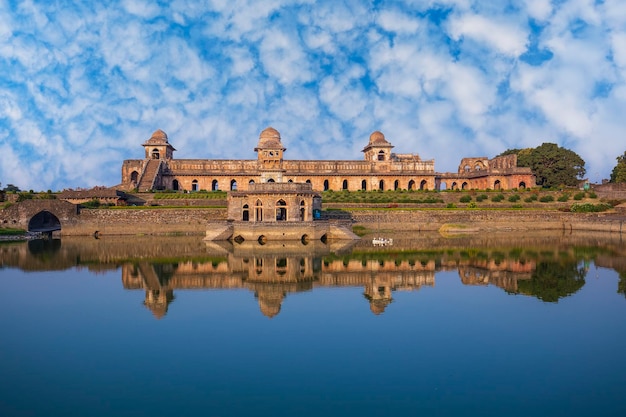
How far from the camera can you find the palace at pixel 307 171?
56.6 metres

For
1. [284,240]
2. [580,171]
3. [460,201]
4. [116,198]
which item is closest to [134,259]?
[284,240]

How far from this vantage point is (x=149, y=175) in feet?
179

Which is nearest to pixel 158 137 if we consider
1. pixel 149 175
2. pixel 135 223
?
pixel 149 175

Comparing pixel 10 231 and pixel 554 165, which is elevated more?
pixel 554 165

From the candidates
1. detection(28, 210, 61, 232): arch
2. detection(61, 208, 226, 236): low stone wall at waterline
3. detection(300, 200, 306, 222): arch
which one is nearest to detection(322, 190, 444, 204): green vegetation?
detection(300, 200, 306, 222): arch

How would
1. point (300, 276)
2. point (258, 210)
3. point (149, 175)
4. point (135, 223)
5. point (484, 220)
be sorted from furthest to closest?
point (149, 175)
point (484, 220)
point (135, 223)
point (258, 210)
point (300, 276)

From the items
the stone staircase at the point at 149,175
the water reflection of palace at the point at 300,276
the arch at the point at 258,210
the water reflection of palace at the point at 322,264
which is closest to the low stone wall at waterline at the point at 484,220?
the water reflection of palace at the point at 322,264

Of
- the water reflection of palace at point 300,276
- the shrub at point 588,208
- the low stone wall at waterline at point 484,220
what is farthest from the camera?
the shrub at point 588,208

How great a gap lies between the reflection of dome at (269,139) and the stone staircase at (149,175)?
1171cm

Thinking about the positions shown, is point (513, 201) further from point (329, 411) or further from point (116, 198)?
point (329, 411)

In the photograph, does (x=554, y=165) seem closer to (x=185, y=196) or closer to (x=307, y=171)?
(x=307, y=171)

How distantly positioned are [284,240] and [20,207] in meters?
23.2

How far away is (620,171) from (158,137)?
5457 cm

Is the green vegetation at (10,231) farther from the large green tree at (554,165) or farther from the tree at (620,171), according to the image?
the tree at (620,171)
